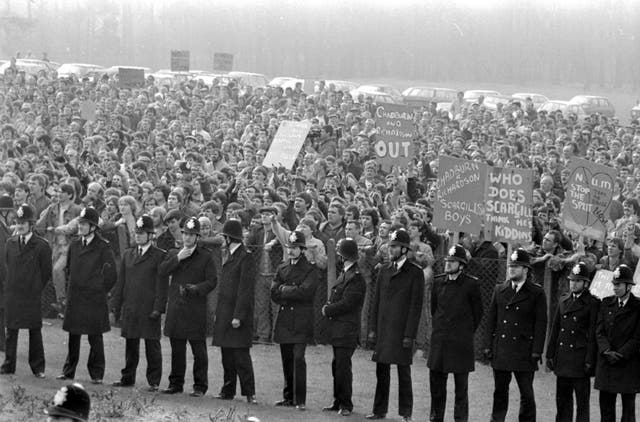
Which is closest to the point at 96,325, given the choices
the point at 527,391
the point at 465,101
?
the point at 527,391

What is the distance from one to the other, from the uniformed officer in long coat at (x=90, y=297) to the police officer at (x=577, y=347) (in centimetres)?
509

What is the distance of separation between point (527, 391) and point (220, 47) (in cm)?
6271

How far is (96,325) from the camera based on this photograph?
1636cm

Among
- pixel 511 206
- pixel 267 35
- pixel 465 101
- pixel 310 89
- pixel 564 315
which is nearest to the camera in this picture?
pixel 564 315

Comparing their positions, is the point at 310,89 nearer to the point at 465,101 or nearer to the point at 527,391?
the point at 465,101

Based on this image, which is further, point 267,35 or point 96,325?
point 267,35

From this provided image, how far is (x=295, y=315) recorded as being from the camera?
15609 millimetres

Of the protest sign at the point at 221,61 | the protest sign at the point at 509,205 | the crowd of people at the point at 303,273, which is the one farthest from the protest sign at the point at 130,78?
the protest sign at the point at 509,205

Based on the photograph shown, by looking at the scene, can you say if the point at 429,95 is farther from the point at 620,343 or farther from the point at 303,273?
the point at 620,343

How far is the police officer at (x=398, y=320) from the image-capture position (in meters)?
15.1

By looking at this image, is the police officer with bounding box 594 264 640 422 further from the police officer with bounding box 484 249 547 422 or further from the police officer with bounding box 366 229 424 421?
the police officer with bounding box 366 229 424 421

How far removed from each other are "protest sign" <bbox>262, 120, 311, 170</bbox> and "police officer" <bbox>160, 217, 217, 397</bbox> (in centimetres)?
969

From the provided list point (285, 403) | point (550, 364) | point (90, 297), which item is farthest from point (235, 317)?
point (550, 364)

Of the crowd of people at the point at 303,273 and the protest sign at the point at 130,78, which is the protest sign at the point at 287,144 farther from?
the protest sign at the point at 130,78
